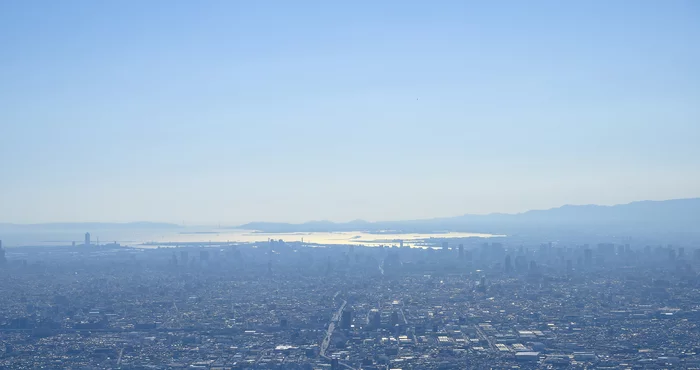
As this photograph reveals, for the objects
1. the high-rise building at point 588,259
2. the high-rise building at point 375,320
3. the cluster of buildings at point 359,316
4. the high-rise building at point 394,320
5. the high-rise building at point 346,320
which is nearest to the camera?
the cluster of buildings at point 359,316

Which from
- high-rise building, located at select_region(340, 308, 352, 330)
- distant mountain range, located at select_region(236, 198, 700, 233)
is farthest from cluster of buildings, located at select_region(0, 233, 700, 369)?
distant mountain range, located at select_region(236, 198, 700, 233)

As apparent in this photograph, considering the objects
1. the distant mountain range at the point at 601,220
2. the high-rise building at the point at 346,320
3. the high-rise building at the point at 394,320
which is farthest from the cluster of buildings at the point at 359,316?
the distant mountain range at the point at 601,220

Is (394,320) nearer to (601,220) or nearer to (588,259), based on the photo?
(588,259)

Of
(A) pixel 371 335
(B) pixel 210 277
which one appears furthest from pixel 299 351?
(B) pixel 210 277

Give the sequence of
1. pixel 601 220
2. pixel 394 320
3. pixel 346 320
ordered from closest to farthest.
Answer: pixel 346 320
pixel 394 320
pixel 601 220

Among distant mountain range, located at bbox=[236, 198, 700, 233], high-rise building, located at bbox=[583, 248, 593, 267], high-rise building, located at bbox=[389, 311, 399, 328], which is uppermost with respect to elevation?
distant mountain range, located at bbox=[236, 198, 700, 233]

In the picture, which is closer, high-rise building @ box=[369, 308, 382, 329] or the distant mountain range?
high-rise building @ box=[369, 308, 382, 329]

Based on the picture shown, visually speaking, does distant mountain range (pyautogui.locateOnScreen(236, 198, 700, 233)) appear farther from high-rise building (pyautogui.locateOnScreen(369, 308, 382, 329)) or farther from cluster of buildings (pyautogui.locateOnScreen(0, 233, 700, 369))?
high-rise building (pyautogui.locateOnScreen(369, 308, 382, 329))

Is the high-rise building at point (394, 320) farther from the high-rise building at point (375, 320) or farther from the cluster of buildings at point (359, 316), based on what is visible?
the high-rise building at point (375, 320)

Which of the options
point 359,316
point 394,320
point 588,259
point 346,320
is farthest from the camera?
point 588,259

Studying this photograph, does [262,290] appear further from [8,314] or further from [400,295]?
[8,314]

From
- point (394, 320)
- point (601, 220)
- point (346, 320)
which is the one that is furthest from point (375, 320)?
point (601, 220)

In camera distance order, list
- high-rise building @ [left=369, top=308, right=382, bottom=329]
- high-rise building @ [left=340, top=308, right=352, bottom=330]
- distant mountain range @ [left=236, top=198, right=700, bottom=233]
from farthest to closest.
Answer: distant mountain range @ [left=236, top=198, right=700, bottom=233] → high-rise building @ [left=369, top=308, right=382, bottom=329] → high-rise building @ [left=340, top=308, right=352, bottom=330]

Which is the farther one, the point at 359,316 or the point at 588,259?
the point at 588,259
